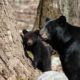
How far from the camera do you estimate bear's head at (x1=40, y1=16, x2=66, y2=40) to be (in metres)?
7.50

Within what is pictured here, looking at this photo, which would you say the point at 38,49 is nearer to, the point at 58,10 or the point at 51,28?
the point at 51,28

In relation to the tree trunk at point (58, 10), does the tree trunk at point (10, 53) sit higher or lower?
Answer: higher

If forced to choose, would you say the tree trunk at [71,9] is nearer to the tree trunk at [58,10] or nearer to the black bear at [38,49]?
the tree trunk at [58,10]

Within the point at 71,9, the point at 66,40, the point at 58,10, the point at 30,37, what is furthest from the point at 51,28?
the point at 71,9

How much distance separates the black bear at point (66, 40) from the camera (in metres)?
7.48

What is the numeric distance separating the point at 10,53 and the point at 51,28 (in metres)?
0.88

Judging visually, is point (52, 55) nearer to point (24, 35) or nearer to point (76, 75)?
point (24, 35)

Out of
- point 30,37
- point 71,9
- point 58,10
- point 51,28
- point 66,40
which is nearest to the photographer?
point 51,28

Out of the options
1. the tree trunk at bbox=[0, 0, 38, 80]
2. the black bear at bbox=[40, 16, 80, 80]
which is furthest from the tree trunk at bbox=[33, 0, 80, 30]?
the black bear at bbox=[40, 16, 80, 80]

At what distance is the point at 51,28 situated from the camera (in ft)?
24.8

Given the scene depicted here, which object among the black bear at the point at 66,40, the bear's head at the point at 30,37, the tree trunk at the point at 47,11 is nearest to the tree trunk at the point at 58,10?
the tree trunk at the point at 47,11

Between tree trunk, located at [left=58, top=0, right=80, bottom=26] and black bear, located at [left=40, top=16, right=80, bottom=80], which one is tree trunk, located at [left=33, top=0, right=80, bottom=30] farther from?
black bear, located at [left=40, top=16, right=80, bottom=80]

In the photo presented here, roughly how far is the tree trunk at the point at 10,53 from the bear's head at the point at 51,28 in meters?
0.67

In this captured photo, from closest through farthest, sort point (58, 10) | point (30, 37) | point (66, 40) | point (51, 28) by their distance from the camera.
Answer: point (51, 28)
point (66, 40)
point (30, 37)
point (58, 10)
